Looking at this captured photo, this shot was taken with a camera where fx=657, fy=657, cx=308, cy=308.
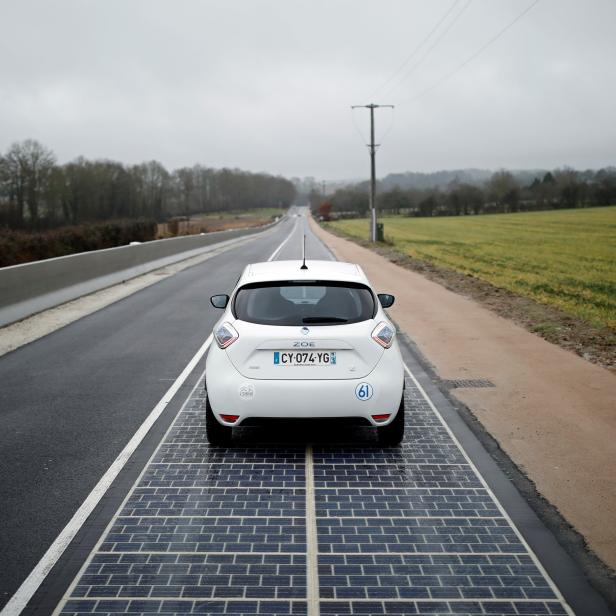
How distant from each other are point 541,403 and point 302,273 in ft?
10.6

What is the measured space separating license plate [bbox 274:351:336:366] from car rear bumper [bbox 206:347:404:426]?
147 mm

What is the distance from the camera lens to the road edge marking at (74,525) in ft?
11.7

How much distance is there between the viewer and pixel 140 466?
553cm

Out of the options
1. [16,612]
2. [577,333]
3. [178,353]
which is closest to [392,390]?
[16,612]

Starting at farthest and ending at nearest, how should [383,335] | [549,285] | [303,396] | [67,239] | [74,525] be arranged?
[67,239] < [549,285] < [383,335] < [303,396] < [74,525]

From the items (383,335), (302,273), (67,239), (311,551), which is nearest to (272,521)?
(311,551)

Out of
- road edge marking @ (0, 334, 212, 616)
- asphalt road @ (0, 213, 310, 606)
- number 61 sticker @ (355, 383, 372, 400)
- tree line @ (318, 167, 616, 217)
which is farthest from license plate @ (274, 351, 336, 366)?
tree line @ (318, 167, 616, 217)

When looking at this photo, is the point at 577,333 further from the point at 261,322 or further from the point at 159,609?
the point at 159,609

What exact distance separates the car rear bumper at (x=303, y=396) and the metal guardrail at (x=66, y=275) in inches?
333

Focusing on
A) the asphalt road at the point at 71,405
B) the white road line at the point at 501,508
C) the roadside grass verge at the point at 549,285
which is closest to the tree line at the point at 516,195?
the roadside grass verge at the point at 549,285

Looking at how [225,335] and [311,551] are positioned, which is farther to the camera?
[225,335]

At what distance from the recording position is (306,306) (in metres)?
5.91

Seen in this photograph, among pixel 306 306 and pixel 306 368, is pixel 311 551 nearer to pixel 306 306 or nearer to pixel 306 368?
pixel 306 368

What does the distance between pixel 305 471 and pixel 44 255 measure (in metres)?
22.4
